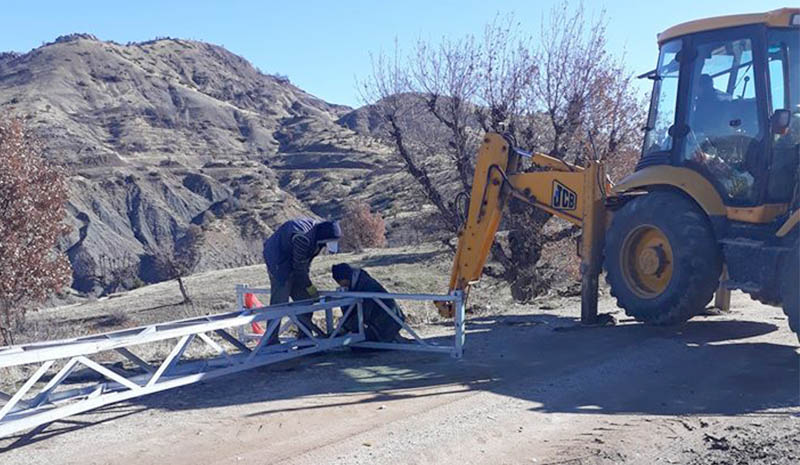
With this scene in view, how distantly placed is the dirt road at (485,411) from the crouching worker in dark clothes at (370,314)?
379 millimetres

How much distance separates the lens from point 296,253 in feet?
31.8

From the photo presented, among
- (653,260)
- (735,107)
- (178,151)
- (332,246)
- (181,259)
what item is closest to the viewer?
(735,107)

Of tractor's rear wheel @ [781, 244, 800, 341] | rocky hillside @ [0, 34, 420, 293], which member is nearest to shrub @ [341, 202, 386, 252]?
rocky hillside @ [0, 34, 420, 293]

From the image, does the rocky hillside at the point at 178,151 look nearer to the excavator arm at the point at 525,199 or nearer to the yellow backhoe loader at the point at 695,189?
the excavator arm at the point at 525,199

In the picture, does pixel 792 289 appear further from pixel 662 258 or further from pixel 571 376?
pixel 571 376

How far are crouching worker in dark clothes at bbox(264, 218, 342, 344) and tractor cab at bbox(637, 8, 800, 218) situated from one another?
4.20 metres

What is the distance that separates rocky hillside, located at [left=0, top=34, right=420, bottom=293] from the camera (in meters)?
49.3

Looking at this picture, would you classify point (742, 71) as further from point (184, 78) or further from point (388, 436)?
point (184, 78)

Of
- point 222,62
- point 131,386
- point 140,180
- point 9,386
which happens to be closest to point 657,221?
point 131,386

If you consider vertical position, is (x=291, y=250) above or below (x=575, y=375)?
above

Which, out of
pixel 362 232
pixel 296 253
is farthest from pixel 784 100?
pixel 362 232

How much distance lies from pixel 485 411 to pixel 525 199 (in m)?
4.86

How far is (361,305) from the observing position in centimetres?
985

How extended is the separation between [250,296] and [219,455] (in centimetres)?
600
